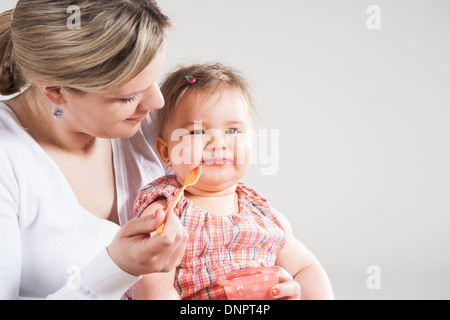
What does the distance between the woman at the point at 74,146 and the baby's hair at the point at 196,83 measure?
0.14 metres

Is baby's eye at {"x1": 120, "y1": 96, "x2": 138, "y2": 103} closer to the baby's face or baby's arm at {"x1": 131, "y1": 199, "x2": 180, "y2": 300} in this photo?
the baby's face

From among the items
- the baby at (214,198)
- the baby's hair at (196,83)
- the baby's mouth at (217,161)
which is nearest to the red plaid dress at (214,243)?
the baby at (214,198)

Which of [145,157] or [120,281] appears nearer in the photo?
[120,281]

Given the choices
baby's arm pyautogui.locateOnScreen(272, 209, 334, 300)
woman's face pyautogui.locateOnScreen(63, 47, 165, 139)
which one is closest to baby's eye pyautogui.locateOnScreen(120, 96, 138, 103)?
woman's face pyautogui.locateOnScreen(63, 47, 165, 139)

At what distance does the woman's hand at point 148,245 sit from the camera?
113 centimetres

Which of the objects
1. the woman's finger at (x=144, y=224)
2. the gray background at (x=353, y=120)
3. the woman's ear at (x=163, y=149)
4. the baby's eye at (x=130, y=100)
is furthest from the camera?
the gray background at (x=353, y=120)

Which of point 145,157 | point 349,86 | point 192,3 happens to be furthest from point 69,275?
point 349,86

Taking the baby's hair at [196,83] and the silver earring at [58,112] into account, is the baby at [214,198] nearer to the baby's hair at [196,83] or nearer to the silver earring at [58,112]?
the baby's hair at [196,83]

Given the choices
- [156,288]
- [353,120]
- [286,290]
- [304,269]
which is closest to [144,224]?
[156,288]

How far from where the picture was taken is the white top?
132 centimetres

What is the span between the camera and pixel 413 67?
8.71 ft

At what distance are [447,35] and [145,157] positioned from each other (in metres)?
1.68

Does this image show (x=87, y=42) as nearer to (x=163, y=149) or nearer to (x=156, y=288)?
(x=163, y=149)
